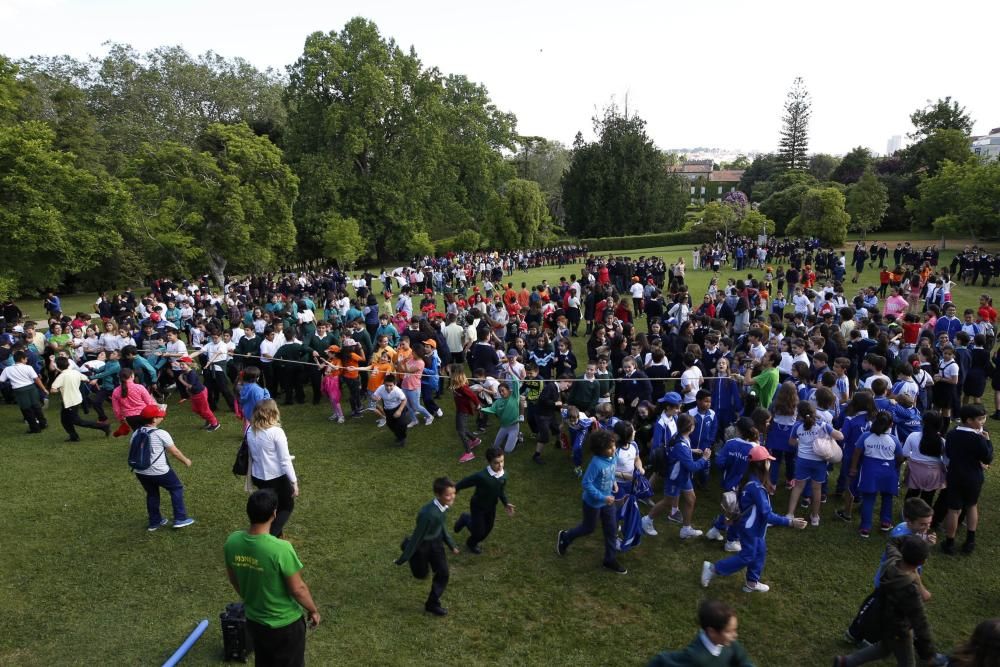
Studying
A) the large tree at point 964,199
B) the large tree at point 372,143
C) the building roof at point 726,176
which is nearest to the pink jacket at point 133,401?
the large tree at point 372,143

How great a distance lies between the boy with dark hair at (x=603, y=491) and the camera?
6.02m

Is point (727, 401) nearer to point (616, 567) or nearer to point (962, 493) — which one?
Answer: point (962, 493)

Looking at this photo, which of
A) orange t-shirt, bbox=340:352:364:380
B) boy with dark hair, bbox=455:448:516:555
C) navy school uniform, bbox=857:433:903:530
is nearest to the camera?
boy with dark hair, bbox=455:448:516:555

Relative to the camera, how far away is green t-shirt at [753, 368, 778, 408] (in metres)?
8.58

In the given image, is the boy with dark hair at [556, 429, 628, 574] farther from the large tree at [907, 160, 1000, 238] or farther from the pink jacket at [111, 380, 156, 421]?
the large tree at [907, 160, 1000, 238]

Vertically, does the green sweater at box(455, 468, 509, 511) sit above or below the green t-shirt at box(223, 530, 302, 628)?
below

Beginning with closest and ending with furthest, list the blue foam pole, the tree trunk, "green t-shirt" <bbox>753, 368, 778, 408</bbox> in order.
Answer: the blue foam pole, "green t-shirt" <bbox>753, 368, 778, 408</bbox>, the tree trunk

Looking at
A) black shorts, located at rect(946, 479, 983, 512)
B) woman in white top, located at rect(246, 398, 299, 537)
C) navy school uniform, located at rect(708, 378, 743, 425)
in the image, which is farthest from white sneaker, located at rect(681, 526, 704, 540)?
woman in white top, located at rect(246, 398, 299, 537)

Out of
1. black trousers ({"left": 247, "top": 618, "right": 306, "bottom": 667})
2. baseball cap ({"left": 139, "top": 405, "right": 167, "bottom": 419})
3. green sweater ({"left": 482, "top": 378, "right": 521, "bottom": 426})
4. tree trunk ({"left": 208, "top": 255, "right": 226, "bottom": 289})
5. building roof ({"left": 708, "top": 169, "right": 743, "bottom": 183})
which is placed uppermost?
building roof ({"left": 708, "top": 169, "right": 743, "bottom": 183})

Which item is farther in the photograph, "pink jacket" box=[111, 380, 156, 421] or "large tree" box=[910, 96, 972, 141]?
"large tree" box=[910, 96, 972, 141]

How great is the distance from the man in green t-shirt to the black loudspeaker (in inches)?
46.5

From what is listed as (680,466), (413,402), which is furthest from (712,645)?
(413,402)

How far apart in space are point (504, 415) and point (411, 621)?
3563 millimetres

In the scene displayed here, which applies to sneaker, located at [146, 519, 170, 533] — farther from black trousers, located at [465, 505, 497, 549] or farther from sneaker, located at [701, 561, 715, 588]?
sneaker, located at [701, 561, 715, 588]
